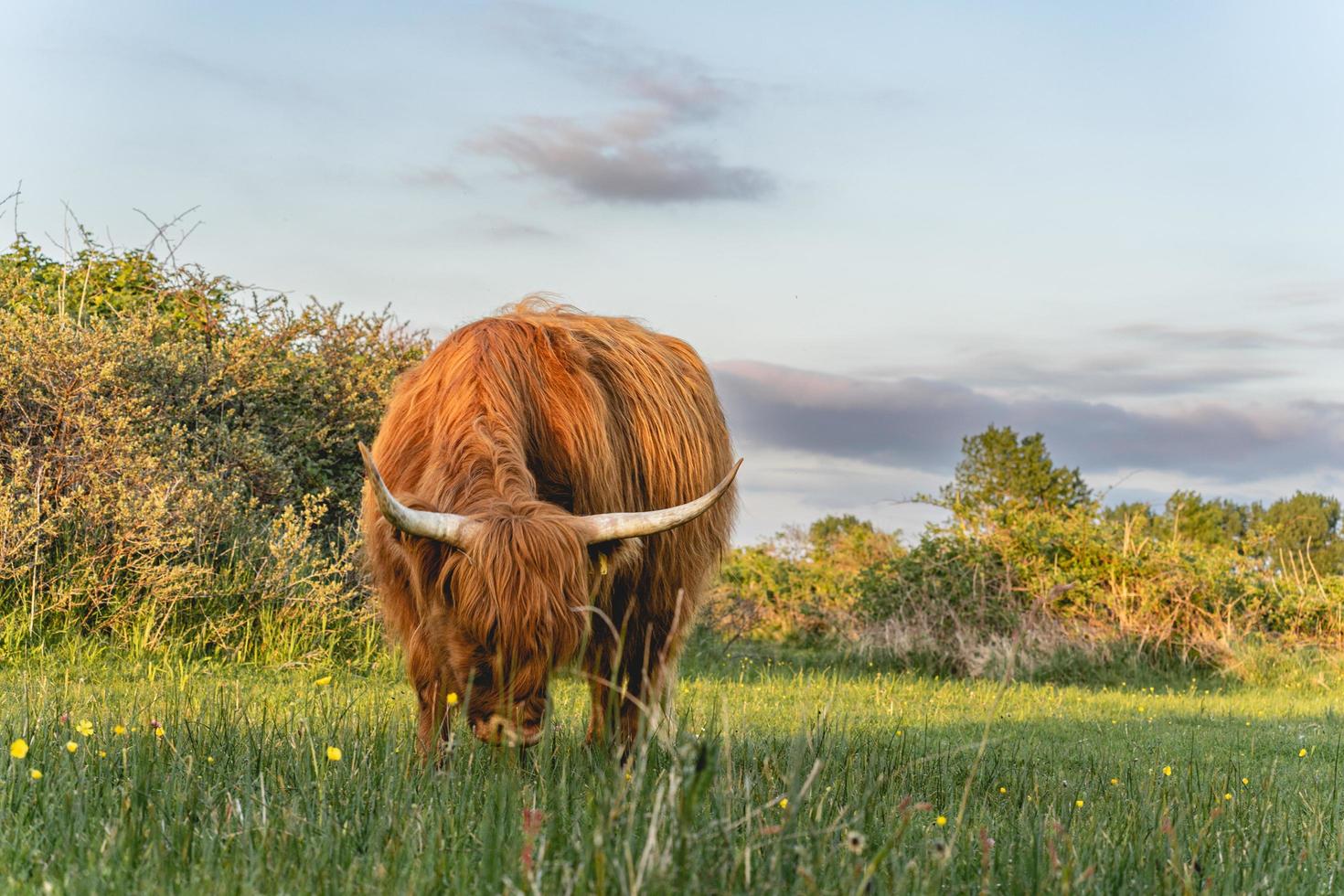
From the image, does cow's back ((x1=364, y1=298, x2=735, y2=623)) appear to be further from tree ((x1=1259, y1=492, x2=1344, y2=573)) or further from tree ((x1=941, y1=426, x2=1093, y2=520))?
tree ((x1=1259, y1=492, x2=1344, y2=573))

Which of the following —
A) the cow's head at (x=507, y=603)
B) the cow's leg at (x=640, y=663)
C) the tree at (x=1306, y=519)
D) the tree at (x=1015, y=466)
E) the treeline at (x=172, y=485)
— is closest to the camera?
the cow's head at (x=507, y=603)

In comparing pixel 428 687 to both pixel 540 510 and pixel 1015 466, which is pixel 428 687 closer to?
pixel 540 510

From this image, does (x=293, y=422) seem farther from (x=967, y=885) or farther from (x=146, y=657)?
(x=967, y=885)

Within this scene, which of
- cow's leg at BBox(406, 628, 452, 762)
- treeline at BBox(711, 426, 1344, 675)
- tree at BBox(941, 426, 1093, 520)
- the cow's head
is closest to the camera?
the cow's head

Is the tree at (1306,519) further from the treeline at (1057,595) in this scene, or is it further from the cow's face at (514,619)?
the cow's face at (514,619)

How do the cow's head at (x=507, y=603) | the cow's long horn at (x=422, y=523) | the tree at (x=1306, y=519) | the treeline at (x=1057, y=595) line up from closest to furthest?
the cow's head at (x=507, y=603), the cow's long horn at (x=422, y=523), the treeline at (x=1057, y=595), the tree at (x=1306, y=519)

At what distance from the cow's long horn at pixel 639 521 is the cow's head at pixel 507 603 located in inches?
7.7

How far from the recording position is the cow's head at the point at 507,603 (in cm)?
435

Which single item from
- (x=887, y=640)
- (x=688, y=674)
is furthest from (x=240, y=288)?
(x=887, y=640)

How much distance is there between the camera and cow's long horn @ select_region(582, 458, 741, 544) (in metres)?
4.84

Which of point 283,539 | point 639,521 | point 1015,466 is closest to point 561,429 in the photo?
point 639,521

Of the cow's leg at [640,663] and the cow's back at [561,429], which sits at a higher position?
the cow's back at [561,429]

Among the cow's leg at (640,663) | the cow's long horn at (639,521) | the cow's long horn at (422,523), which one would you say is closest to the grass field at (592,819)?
the cow's leg at (640,663)

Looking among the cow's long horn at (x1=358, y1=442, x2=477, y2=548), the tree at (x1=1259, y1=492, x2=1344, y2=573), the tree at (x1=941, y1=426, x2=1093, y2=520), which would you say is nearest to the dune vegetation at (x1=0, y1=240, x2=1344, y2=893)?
the cow's long horn at (x1=358, y1=442, x2=477, y2=548)
